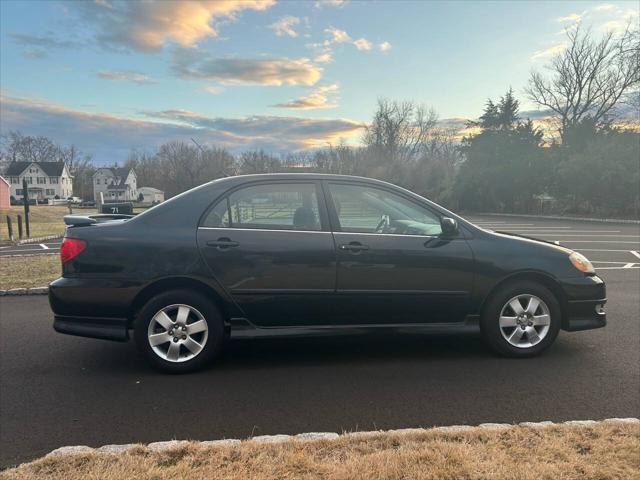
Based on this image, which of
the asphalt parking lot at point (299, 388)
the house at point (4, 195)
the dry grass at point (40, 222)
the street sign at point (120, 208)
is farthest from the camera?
the house at point (4, 195)

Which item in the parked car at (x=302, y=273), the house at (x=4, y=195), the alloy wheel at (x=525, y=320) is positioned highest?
the house at (x=4, y=195)

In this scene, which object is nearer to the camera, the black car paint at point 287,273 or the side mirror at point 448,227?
the black car paint at point 287,273

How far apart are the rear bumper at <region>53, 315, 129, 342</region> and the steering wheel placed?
93.2 inches

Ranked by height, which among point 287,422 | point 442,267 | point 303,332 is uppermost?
point 442,267

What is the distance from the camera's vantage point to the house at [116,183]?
95625 millimetres

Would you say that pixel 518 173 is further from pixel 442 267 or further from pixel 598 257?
pixel 442 267

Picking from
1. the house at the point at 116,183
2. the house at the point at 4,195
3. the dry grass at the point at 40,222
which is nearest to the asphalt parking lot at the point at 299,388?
the dry grass at the point at 40,222

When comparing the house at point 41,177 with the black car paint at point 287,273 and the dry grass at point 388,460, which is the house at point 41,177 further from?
the dry grass at point 388,460

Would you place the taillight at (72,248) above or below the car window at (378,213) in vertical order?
below

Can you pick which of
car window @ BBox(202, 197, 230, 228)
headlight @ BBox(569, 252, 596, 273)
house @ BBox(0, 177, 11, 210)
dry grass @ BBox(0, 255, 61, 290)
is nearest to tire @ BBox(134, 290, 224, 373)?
car window @ BBox(202, 197, 230, 228)

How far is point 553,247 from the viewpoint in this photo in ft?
14.7

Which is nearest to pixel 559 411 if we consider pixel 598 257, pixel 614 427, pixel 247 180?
pixel 614 427

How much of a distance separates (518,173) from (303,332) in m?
32.0

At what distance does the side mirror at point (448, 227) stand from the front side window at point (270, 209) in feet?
3.71
